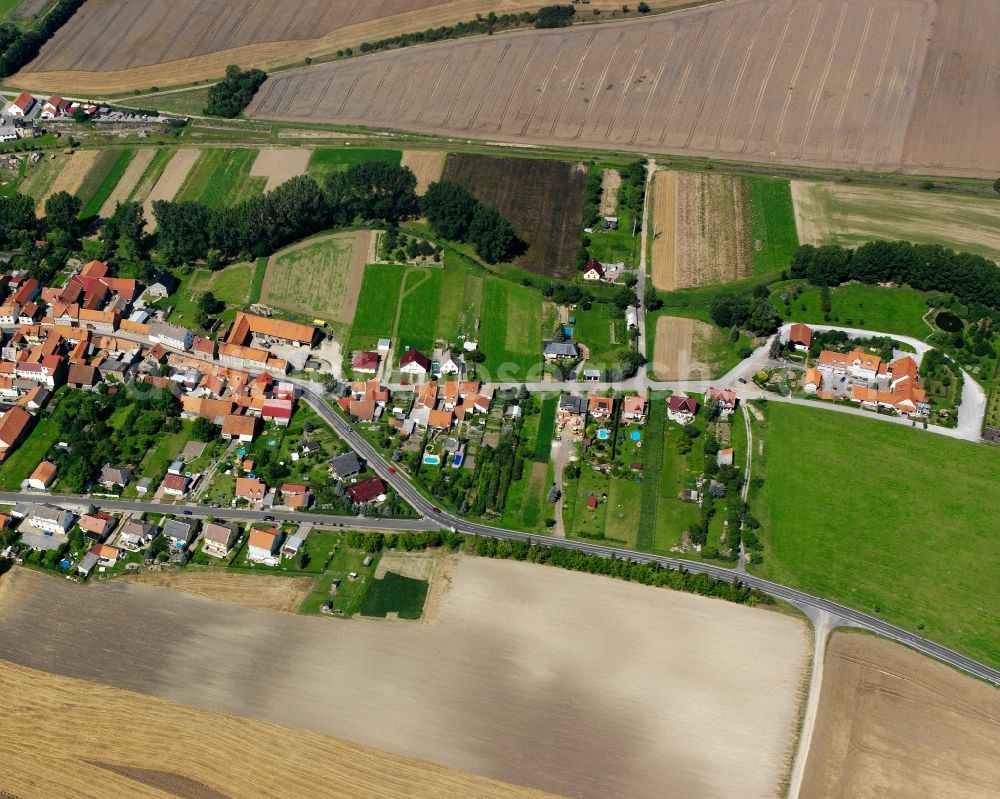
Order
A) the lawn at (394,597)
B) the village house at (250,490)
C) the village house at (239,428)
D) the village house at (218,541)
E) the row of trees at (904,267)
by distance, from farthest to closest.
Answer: the row of trees at (904,267)
the village house at (239,428)
the village house at (250,490)
the village house at (218,541)
the lawn at (394,597)

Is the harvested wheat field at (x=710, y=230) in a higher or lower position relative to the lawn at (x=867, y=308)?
higher

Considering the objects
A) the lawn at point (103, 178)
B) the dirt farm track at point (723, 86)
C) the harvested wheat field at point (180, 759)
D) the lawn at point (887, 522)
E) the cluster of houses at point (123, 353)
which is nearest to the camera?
the harvested wheat field at point (180, 759)

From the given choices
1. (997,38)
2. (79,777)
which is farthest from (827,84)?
(79,777)

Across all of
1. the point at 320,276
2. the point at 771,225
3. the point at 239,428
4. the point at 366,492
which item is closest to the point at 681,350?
the point at 771,225

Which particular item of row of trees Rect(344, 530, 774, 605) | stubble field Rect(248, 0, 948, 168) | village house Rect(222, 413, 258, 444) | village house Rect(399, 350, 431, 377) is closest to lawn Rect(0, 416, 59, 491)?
village house Rect(222, 413, 258, 444)

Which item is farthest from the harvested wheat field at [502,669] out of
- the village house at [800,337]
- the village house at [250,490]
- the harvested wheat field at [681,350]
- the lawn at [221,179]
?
the lawn at [221,179]

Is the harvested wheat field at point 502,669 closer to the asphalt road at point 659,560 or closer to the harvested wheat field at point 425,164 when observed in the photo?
the asphalt road at point 659,560
